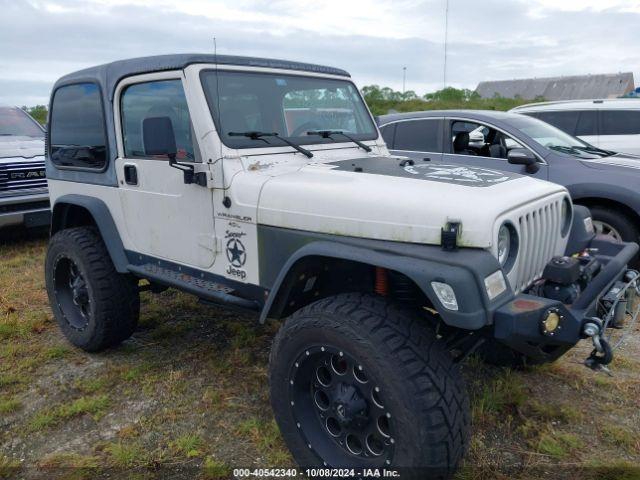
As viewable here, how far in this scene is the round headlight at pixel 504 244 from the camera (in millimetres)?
2438

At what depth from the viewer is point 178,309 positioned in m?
4.90

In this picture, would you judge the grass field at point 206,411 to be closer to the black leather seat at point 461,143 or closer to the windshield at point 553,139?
the windshield at point 553,139

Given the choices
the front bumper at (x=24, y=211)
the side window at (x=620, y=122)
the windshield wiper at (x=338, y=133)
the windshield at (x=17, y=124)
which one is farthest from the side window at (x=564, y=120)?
the windshield at (x=17, y=124)

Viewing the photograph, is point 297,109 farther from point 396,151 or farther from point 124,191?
point 396,151

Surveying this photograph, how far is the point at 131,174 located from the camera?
349cm

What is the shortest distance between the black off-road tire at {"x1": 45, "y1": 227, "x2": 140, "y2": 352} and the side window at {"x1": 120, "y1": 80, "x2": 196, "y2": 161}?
30.8 inches

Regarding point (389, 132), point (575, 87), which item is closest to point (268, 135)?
point (389, 132)

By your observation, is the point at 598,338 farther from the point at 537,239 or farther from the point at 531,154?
the point at 531,154

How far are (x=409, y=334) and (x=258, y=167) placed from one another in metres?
1.27

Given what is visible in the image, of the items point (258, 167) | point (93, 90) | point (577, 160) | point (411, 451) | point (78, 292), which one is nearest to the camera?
point (411, 451)

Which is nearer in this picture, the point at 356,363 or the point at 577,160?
the point at 356,363

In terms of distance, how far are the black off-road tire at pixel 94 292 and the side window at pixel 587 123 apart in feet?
23.1

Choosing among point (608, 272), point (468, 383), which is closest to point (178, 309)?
point (468, 383)

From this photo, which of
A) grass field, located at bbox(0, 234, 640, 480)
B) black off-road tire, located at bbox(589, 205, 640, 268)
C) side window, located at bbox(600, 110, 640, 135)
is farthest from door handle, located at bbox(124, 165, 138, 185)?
side window, located at bbox(600, 110, 640, 135)
